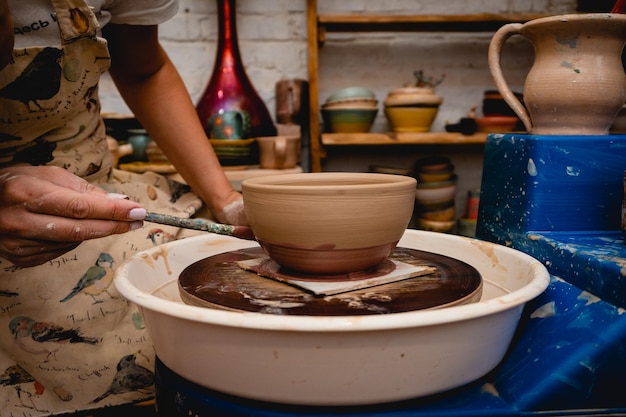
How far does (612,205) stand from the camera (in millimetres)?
730

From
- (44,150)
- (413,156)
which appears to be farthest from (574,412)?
(413,156)

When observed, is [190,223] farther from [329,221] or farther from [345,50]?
[345,50]

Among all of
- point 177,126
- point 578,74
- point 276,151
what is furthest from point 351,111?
point 578,74

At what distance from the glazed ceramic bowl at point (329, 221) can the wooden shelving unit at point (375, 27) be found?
50.1 inches

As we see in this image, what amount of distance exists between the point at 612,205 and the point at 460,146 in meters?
1.69

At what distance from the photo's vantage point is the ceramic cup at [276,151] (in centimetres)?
170

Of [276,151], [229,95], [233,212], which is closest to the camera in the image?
[233,212]

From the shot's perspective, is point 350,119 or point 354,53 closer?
point 350,119

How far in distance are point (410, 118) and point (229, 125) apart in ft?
2.39

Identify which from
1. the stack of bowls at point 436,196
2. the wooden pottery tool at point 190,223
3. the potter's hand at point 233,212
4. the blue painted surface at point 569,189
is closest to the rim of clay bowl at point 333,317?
the wooden pottery tool at point 190,223

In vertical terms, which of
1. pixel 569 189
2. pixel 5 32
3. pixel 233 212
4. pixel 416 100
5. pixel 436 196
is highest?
pixel 5 32

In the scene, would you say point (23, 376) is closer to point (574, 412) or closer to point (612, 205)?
point (574, 412)

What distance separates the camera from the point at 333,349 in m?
0.42

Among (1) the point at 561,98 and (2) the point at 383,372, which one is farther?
(1) the point at 561,98
